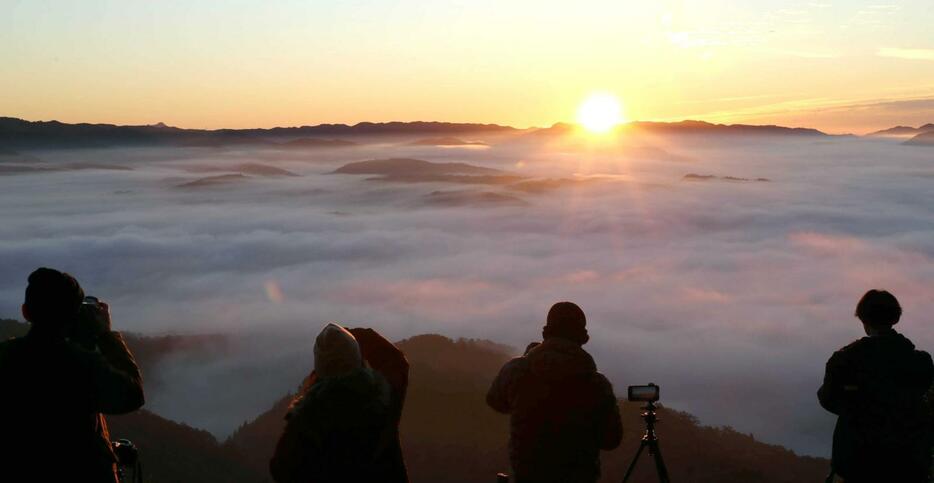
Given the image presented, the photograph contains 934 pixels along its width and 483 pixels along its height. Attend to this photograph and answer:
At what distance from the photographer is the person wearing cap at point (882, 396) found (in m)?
4.95

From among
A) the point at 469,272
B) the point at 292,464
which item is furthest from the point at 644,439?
the point at 469,272

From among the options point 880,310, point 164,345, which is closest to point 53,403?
point 880,310

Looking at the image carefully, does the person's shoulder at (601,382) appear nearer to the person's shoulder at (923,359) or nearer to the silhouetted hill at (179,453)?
the person's shoulder at (923,359)

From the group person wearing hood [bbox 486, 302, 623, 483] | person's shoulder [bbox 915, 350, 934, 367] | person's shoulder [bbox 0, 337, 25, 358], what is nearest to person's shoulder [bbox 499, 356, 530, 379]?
person wearing hood [bbox 486, 302, 623, 483]

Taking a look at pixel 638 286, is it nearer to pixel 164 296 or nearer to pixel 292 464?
pixel 164 296

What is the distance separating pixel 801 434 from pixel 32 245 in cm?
13815

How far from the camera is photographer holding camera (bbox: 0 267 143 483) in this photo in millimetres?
3938

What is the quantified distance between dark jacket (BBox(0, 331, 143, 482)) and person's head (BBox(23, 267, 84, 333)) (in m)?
0.08

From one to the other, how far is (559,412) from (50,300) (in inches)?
104

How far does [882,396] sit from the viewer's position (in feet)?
16.3

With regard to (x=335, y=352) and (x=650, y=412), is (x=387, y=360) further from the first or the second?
(x=650, y=412)

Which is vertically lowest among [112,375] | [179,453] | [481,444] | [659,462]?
[179,453]

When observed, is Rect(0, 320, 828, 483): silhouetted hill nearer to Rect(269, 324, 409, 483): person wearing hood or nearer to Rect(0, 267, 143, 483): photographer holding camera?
Rect(269, 324, 409, 483): person wearing hood

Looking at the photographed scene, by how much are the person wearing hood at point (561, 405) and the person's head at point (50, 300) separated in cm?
225
